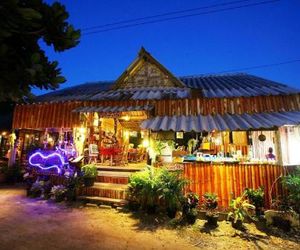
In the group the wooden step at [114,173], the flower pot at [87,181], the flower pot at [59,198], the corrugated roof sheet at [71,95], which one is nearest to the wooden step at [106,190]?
the flower pot at [87,181]

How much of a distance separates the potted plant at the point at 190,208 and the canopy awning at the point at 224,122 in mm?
2720

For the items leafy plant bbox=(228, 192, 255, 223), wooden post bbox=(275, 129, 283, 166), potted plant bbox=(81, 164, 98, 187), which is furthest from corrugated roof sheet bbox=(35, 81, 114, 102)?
wooden post bbox=(275, 129, 283, 166)

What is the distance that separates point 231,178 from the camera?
29.7 feet

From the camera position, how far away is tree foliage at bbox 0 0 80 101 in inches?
126

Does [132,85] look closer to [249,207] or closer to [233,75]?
[233,75]

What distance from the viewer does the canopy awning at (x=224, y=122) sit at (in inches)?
360

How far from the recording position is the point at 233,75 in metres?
18.8

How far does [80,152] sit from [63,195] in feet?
11.2

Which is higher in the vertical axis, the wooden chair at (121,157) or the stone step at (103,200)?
the wooden chair at (121,157)

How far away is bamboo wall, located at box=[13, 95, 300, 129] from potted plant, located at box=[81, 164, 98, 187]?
379cm

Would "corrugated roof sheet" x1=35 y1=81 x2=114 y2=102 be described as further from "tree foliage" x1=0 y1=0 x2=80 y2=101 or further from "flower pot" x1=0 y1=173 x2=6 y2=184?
"tree foliage" x1=0 y1=0 x2=80 y2=101

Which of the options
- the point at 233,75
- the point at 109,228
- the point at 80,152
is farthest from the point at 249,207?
the point at 233,75

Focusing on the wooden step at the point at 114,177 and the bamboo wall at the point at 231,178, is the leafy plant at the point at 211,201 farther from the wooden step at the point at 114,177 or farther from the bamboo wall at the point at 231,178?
the wooden step at the point at 114,177

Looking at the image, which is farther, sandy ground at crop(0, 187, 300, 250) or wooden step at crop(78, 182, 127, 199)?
wooden step at crop(78, 182, 127, 199)
